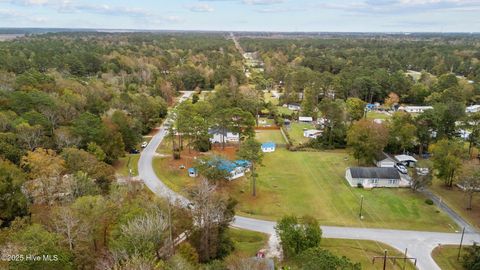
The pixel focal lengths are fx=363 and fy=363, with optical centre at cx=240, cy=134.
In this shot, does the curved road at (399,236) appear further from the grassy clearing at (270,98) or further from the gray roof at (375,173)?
the grassy clearing at (270,98)

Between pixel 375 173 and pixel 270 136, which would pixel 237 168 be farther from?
pixel 270 136

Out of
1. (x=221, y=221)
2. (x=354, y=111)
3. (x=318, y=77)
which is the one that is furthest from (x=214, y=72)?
(x=221, y=221)

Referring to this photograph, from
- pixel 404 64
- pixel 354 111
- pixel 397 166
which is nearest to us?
pixel 397 166

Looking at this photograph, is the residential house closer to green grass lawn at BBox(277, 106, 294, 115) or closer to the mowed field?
the mowed field

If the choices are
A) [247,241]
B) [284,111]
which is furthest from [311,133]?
[247,241]

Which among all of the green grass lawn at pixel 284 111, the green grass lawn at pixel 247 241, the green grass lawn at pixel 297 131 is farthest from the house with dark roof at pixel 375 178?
the green grass lawn at pixel 284 111

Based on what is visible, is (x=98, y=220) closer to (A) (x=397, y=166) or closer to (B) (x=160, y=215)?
(B) (x=160, y=215)

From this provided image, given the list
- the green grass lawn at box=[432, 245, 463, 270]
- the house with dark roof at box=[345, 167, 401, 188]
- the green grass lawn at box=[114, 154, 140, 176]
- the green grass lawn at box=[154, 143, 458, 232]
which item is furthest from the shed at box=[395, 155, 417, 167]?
the green grass lawn at box=[114, 154, 140, 176]
